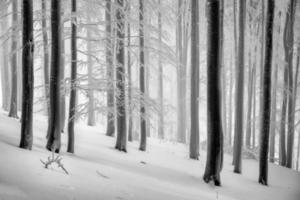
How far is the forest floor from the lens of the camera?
4.04 m

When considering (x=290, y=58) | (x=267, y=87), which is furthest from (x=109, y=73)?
(x=290, y=58)

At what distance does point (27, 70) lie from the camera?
5746 mm

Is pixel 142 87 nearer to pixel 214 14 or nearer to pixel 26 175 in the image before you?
pixel 214 14

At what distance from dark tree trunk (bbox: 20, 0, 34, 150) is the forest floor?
378mm

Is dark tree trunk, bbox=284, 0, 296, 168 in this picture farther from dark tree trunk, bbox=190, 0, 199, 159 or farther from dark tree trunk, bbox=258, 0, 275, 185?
dark tree trunk, bbox=190, 0, 199, 159

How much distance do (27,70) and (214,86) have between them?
15.2 ft

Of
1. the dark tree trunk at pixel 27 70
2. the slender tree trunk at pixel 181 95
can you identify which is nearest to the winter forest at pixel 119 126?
the dark tree trunk at pixel 27 70

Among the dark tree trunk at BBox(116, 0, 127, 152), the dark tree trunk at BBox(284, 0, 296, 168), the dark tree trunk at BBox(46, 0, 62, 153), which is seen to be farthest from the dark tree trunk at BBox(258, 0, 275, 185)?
the dark tree trunk at BBox(46, 0, 62, 153)

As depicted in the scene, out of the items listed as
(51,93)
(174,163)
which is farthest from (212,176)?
(51,93)

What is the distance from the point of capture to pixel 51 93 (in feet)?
Result: 21.4

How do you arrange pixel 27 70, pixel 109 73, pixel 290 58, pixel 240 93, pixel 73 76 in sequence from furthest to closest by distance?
1. pixel 290 58
2. pixel 240 93
3. pixel 109 73
4. pixel 73 76
5. pixel 27 70

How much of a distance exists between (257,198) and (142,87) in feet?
18.2

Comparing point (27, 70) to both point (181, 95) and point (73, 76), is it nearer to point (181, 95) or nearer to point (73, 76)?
point (73, 76)

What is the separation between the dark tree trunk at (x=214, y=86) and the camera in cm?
712
